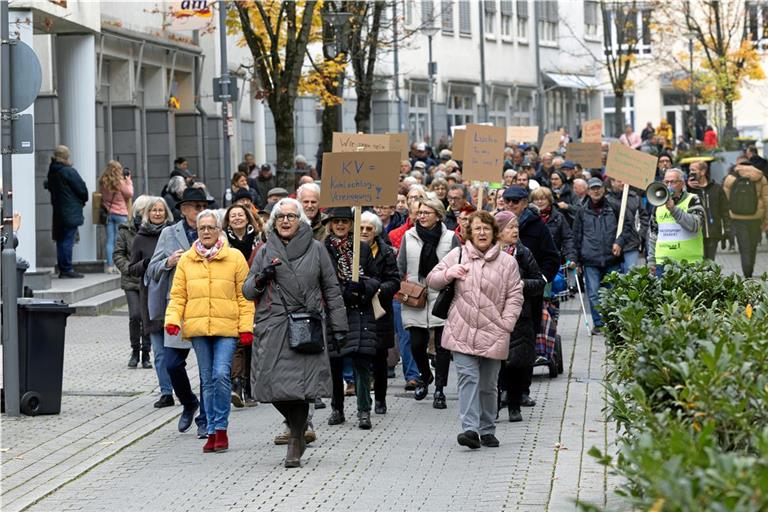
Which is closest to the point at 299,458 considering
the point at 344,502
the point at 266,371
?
the point at 266,371

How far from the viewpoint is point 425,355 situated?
14.1 meters

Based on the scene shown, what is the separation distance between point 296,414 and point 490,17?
58.4m

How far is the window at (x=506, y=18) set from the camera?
69625 mm

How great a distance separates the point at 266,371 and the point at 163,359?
2783mm

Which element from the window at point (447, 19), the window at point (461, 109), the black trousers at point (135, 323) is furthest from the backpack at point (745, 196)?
the window at point (461, 109)

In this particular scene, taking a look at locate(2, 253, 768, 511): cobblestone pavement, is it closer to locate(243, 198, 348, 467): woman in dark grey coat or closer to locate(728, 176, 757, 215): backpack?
locate(243, 198, 348, 467): woman in dark grey coat

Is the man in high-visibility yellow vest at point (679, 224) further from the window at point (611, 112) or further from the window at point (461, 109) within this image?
the window at point (611, 112)

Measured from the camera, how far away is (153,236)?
46.6 ft

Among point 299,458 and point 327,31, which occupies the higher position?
point 327,31

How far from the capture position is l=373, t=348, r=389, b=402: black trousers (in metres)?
12.9

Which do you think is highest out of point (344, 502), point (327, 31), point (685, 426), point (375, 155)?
point (327, 31)

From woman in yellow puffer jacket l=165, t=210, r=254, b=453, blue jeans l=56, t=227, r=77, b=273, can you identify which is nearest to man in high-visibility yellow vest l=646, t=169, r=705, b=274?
woman in yellow puffer jacket l=165, t=210, r=254, b=453

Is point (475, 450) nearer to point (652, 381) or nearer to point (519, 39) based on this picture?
point (652, 381)

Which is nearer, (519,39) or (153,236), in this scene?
(153,236)
